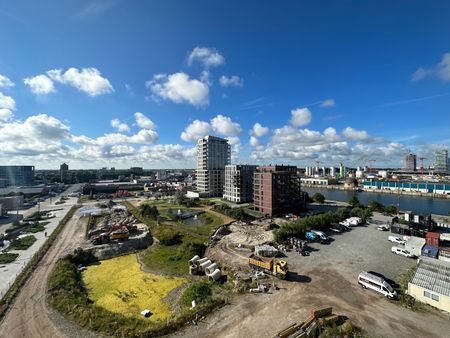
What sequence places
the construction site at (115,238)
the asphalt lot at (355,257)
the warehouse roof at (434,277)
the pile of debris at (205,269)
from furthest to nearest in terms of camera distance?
the construction site at (115,238) < the asphalt lot at (355,257) < the pile of debris at (205,269) < the warehouse roof at (434,277)

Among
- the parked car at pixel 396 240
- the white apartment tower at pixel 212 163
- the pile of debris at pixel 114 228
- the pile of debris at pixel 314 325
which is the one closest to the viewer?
the pile of debris at pixel 314 325

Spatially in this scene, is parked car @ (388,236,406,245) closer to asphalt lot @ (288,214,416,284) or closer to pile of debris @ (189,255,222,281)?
asphalt lot @ (288,214,416,284)

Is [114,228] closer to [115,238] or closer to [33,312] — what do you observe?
[115,238]

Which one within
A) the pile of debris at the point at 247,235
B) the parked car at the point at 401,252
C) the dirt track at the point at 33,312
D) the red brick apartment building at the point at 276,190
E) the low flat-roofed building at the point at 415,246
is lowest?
the dirt track at the point at 33,312

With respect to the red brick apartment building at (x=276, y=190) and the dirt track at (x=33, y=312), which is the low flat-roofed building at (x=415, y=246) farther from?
the dirt track at (x=33, y=312)

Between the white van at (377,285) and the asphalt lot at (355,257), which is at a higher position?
the white van at (377,285)

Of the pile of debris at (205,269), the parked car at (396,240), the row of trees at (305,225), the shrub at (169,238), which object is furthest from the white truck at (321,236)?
the shrub at (169,238)

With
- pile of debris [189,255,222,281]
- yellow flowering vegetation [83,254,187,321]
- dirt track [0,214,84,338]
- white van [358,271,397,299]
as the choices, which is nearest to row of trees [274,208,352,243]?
pile of debris [189,255,222,281]
